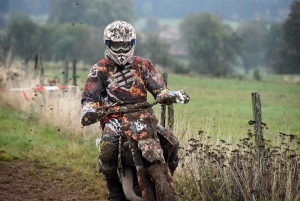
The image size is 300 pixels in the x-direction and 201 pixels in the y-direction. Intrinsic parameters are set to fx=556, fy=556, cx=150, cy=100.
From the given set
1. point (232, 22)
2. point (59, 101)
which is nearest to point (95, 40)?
point (59, 101)

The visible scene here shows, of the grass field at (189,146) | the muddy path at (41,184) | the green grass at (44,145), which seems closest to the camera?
the grass field at (189,146)

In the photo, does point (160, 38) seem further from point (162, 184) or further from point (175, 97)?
point (162, 184)

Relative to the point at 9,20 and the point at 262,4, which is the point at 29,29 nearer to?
the point at 9,20

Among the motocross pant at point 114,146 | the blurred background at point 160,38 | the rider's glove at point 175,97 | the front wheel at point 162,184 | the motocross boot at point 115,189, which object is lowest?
the motocross boot at point 115,189

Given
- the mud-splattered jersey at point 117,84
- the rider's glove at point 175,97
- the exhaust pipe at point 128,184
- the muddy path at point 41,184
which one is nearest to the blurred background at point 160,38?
the muddy path at point 41,184

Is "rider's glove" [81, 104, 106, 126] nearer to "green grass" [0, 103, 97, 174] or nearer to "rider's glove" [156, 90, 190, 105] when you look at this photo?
"rider's glove" [156, 90, 190, 105]

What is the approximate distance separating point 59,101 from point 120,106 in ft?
27.8

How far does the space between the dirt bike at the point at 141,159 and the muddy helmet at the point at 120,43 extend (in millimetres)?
591

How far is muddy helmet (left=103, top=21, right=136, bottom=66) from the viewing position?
632cm

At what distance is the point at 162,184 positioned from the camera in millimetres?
5484

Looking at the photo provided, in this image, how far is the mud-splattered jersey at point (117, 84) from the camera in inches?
251

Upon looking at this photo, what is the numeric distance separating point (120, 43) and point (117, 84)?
1.55 feet

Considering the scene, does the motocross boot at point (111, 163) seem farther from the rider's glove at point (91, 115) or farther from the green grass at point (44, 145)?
the green grass at point (44, 145)

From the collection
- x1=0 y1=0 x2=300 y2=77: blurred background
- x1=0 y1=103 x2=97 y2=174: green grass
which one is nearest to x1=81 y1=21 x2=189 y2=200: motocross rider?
x1=0 y1=103 x2=97 y2=174: green grass
